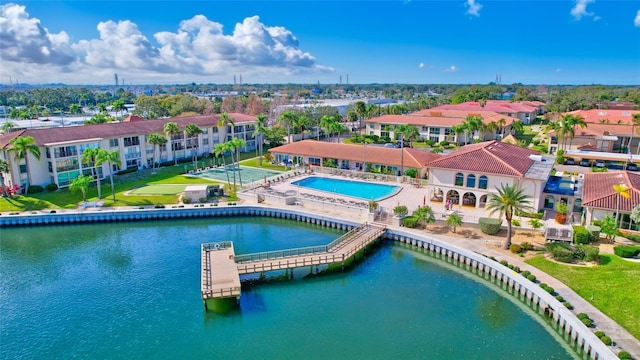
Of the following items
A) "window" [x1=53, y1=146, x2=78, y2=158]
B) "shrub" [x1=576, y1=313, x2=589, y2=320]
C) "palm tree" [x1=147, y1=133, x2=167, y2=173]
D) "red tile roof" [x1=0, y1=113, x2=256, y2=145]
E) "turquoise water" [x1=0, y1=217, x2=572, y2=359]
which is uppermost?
"red tile roof" [x1=0, y1=113, x2=256, y2=145]

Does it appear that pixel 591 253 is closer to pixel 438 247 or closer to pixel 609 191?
pixel 609 191

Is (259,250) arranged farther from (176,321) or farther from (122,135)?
(122,135)

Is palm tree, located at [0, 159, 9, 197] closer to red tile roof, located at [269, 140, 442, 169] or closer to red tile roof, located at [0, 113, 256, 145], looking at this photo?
red tile roof, located at [0, 113, 256, 145]

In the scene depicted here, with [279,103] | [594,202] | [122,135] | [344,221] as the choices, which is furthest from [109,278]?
[279,103]

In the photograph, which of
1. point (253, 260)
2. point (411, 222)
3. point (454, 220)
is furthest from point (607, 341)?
point (253, 260)

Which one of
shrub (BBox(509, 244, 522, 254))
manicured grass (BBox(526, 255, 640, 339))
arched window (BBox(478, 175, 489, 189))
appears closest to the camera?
manicured grass (BBox(526, 255, 640, 339))

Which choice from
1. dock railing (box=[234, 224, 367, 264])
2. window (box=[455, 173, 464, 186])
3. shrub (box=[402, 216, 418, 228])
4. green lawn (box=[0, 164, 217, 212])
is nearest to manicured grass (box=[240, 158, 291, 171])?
green lawn (box=[0, 164, 217, 212])
